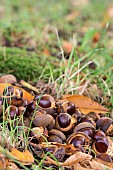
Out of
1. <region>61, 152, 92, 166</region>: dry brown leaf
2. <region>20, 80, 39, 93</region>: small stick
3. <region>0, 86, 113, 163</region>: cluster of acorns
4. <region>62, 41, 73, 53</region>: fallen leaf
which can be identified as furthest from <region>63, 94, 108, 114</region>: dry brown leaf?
<region>62, 41, 73, 53</region>: fallen leaf

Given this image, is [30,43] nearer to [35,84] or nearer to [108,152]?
[35,84]

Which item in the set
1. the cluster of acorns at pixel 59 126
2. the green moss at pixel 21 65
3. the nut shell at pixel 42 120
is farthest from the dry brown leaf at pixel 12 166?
the green moss at pixel 21 65

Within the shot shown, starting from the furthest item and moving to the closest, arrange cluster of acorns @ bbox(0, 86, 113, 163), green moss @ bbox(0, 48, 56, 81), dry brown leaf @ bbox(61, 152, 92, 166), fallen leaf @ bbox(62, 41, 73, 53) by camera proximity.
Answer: fallen leaf @ bbox(62, 41, 73, 53) < green moss @ bbox(0, 48, 56, 81) < cluster of acorns @ bbox(0, 86, 113, 163) < dry brown leaf @ bbox(61, 152, 92, 166)

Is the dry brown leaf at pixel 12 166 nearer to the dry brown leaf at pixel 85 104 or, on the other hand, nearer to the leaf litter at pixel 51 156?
the leaf litter at pixel 51 156

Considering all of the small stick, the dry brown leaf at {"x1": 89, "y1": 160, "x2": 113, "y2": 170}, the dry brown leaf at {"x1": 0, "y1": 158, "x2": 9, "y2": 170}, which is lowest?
the dry brown leaf at {"x1": 89, "y1": 160, "x2": 113, "y2": 170}

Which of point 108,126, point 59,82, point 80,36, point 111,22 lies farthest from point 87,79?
point 111,22

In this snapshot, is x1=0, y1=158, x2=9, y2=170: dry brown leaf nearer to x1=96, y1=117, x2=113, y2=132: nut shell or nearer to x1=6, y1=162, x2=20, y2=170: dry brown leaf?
x1=6, y1=162, x2=20, y2=170: dry brown leaf
